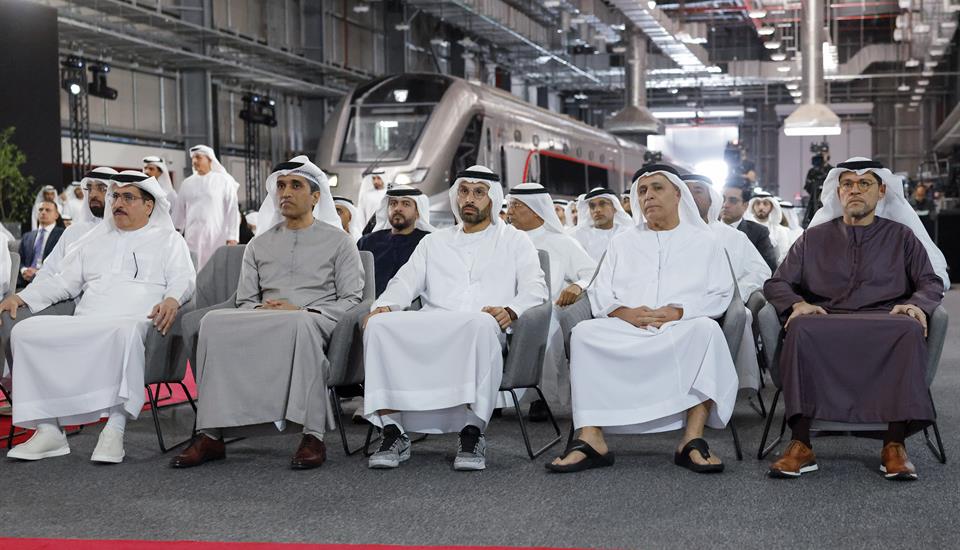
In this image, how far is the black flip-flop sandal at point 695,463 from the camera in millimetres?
4195

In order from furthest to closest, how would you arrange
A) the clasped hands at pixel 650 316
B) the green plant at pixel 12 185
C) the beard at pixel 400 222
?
the green plant at pixel 12 185
the beard at pixel 400 222
the clasped hands at pixel 650 316

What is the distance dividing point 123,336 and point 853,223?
2.88 meters

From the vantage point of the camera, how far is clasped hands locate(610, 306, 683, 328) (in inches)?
179

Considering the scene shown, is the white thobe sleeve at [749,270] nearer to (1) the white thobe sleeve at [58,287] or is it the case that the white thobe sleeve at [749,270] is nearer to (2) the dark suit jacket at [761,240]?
(2) the dark suit jacket at [761,240]

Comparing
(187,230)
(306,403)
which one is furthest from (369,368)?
(187,230)

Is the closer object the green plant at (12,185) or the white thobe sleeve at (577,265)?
the white thobe sleeve at (577,265)

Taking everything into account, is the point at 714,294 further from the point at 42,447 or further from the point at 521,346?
the point at 42,447

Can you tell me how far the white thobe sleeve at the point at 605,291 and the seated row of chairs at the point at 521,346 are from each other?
65mm

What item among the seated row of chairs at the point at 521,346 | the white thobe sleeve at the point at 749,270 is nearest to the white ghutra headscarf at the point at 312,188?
the seated row of chairs at the point at 521,346

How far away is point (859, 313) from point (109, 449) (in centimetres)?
288

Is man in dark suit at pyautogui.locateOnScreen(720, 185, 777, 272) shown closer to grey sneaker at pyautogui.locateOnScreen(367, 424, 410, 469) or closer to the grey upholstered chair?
the grey upholstered chair

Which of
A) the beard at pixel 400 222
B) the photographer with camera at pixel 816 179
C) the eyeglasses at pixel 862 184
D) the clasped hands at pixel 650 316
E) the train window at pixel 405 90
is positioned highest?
the train window at pixel 405 90

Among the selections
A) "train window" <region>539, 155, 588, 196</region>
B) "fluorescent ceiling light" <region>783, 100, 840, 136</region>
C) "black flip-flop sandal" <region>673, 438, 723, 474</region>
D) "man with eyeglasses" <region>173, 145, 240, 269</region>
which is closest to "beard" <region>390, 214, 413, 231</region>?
"black flip-flop sandal" <region>673, 438, 723, 474</region>

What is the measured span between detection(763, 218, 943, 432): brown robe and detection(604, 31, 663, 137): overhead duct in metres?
17.8
